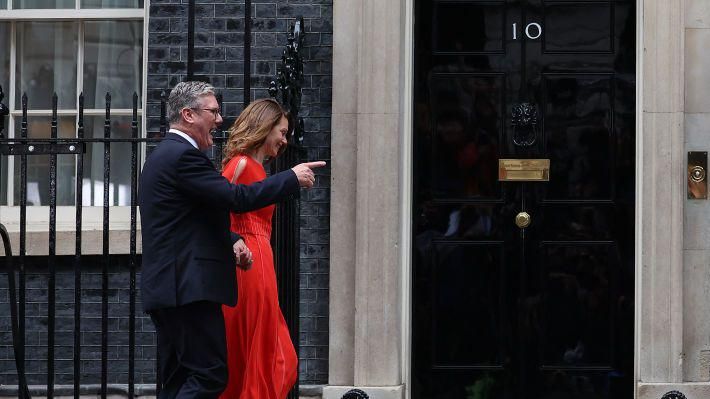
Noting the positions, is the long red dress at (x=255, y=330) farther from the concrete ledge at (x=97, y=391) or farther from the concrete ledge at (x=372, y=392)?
the concrete ledge at (x=97, y=391)

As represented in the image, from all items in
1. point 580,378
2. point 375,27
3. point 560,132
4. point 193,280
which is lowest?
point 580,378

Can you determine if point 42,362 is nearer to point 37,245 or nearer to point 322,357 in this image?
point 37,245

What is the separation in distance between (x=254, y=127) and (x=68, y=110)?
264 cm

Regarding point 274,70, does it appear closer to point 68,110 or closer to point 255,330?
point 68,110

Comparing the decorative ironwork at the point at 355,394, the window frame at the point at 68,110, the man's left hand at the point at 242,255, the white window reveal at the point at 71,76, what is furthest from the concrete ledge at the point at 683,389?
the white window reveal at the point at 71,76

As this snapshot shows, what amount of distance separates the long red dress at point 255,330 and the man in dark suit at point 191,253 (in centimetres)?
30

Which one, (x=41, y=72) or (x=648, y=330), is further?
(x=41, y=72)

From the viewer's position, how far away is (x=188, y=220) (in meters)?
5.93

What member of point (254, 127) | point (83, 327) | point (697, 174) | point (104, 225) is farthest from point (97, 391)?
point (697, 174)

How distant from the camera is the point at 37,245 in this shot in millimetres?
8148

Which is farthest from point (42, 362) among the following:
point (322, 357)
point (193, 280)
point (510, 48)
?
point (510, 48)

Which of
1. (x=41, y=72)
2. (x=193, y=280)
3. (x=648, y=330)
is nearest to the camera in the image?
(x=193, y=280)

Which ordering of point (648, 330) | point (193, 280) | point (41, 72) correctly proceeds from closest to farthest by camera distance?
point (193, 280)
point (648, 330)
point (41, 72)

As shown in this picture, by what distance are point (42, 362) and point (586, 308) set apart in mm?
3201
